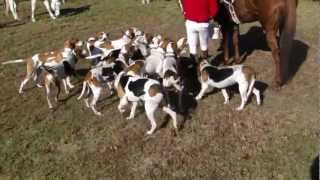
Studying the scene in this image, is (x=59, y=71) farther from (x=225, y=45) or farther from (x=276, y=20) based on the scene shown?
(x=276, y=20)

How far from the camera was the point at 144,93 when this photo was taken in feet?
31.3

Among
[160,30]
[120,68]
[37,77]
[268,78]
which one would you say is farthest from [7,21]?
[268,78]

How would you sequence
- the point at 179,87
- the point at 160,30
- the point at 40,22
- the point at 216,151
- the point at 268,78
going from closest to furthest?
the point at 216,151 → the point at 179,87 → the point at 268,78 → the point at 160,30 → the point at 40,22

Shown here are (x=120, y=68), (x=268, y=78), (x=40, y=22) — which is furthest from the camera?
(x=40, y=22)

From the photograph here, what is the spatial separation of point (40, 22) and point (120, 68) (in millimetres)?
8950

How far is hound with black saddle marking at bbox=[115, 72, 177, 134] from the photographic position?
30.9 feet

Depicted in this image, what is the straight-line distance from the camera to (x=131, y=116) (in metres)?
10.6

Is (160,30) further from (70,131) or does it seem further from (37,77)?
(70,131)

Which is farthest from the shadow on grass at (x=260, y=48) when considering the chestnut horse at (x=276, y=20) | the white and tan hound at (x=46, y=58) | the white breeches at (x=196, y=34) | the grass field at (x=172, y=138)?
the white and tan hound at (x=46, y=58)

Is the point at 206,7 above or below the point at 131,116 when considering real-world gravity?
above

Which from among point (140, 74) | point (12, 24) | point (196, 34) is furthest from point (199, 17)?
point (12, 24)

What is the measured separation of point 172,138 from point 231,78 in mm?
1705

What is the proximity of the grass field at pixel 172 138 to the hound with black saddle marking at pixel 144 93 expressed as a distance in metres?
0.45

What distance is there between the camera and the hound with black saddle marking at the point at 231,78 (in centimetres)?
1035
